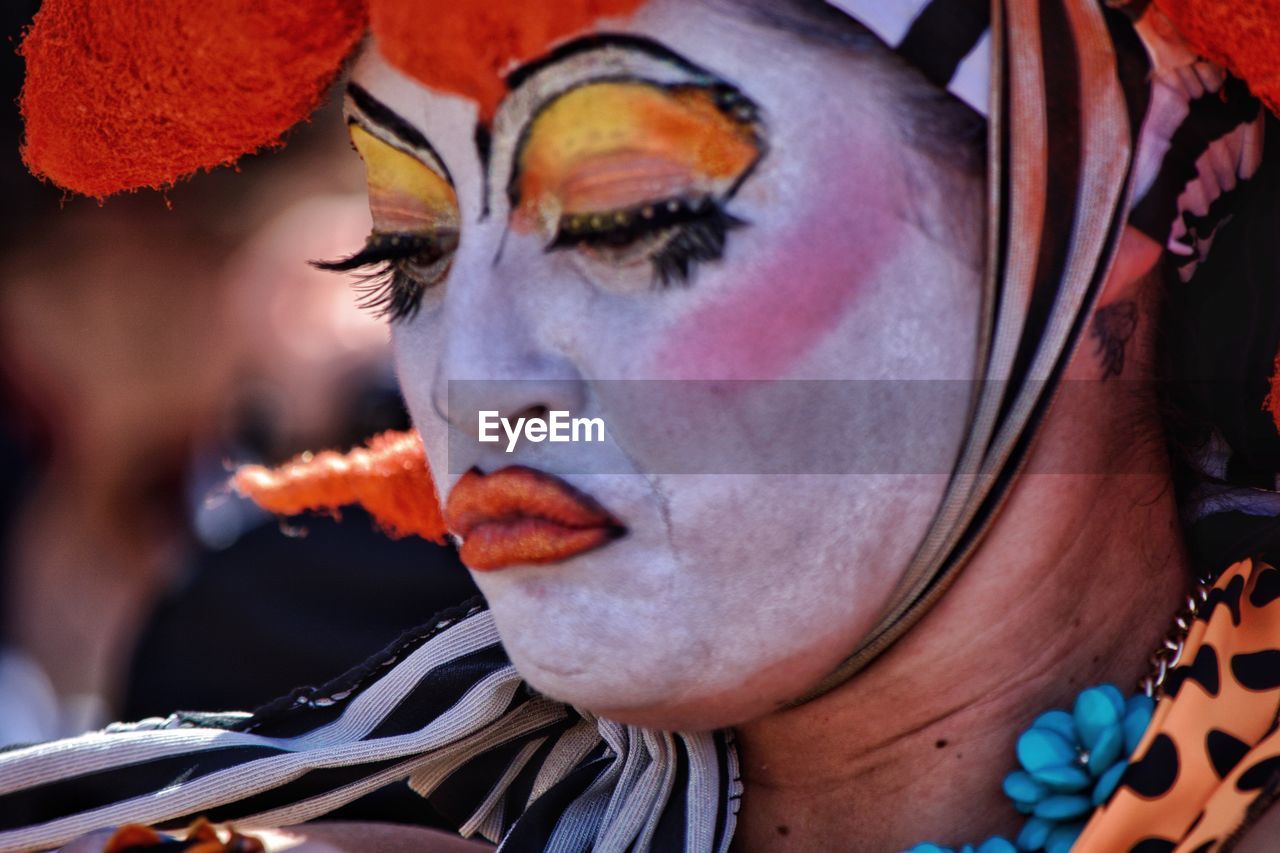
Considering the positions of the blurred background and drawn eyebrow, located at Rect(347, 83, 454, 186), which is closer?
drawn eyebrow, located at Rect(347, 83, 454, 186)

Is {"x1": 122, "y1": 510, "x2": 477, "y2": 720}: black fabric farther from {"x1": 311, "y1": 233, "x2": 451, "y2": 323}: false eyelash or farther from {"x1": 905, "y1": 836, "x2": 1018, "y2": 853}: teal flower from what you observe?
{"x1": 905, "y1": 836, "x2": 1018, "y2": 853}: teal flower

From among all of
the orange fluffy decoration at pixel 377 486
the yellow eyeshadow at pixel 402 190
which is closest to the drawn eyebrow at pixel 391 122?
the yellow eyeshadow at pixel 402 190

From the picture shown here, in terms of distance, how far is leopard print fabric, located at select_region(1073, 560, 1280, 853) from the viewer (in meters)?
1.26

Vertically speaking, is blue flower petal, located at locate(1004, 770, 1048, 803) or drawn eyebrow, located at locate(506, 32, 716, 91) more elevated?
drawn eyebrow, located at locate(506, 32, 716, 91)

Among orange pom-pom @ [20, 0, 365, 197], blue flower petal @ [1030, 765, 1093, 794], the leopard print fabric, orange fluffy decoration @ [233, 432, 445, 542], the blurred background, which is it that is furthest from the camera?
the blurred background

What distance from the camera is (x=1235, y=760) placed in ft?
4.26

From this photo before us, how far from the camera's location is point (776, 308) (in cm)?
129

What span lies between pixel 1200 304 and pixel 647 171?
0.53 meters

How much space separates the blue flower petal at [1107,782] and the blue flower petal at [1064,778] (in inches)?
0.5

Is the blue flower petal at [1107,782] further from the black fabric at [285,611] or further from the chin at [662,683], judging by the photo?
the black fabric at [285,611]

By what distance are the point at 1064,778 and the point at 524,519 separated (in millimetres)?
512

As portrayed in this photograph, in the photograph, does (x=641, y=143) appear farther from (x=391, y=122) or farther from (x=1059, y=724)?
(x=1059, y=724)

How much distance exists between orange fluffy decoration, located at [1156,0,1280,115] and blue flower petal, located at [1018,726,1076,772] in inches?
22.5

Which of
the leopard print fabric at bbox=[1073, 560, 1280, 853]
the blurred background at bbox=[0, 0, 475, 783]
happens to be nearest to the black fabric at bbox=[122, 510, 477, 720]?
the blurred background at bbox=[0, 0, 475, 783]
